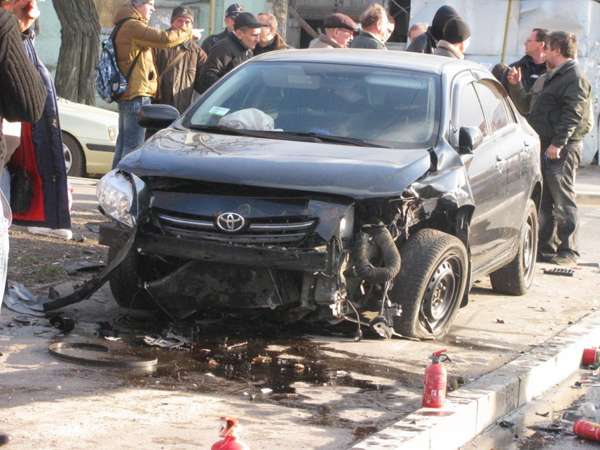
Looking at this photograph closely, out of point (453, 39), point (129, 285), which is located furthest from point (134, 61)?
point (129, 285)

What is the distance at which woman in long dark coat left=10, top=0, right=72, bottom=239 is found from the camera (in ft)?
22.7

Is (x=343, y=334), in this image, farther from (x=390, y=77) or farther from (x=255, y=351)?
(x=390, y=77)

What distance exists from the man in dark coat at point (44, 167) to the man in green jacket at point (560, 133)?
5.68m

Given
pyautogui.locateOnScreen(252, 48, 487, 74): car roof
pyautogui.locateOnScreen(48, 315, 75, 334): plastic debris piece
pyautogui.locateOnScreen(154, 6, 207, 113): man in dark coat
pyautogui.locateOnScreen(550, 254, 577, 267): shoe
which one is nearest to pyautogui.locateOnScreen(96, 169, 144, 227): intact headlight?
pyautogui.locateOnScreen(48, 315, 75, 334): plastic debris piece

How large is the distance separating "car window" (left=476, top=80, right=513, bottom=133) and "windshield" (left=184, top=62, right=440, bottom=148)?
30.9 inches

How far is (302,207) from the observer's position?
6980 millimetres

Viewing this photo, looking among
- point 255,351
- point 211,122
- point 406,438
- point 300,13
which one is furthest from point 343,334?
point 300,13

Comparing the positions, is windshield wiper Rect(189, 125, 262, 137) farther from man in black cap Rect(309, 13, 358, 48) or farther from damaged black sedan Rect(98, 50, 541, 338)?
man in black cap Rect(309, 13, 358, 48)

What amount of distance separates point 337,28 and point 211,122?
13.4 feet

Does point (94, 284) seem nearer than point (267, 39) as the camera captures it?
Yes

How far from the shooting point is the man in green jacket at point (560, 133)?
448 inches

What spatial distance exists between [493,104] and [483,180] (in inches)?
42.9

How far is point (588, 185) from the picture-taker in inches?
748

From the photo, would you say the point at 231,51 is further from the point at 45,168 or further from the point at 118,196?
the point at 45,168
